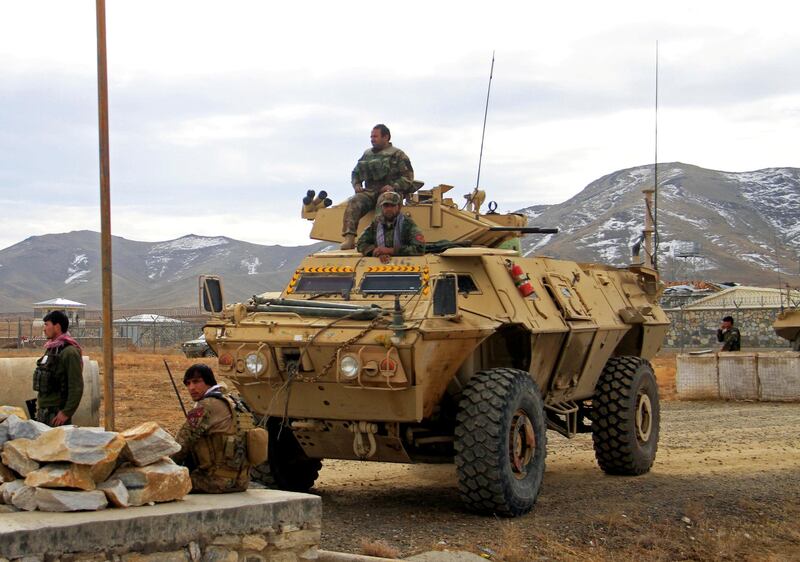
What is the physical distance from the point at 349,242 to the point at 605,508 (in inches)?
138

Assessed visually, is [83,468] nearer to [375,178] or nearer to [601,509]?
[601,509]

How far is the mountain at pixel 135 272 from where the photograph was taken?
5920 inches

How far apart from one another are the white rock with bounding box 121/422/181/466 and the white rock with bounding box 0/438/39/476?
0.45 m

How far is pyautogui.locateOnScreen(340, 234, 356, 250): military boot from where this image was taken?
1116 cm

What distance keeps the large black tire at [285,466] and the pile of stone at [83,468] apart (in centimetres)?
365

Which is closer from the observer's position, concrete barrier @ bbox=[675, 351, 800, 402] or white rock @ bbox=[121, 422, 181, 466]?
white rock @ bbox=[121, 422, 181, 466]

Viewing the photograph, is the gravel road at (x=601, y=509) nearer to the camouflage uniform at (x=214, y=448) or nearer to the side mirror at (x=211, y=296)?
the camouflage uniform at (x=214, y=448)

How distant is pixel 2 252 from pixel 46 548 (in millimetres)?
199443

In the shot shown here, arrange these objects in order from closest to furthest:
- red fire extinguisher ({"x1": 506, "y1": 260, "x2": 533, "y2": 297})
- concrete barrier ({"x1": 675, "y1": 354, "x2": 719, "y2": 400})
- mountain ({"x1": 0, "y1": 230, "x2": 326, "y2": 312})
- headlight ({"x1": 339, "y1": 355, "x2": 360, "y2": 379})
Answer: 1. headlight ({"x1": 339, "y1": 355, "x2": 360, "y2": 379})
2. red fire extinguisher ({"x1": 506, "y1": 260, "x2": 533, "y2": 297})
3. concrete barrier ({"x1": 675, "y1": 354, "x2": 719, "y2": 400})
4. mountain ({"x1": 0, "y1": 230, "x2": 326, "y2": 312})

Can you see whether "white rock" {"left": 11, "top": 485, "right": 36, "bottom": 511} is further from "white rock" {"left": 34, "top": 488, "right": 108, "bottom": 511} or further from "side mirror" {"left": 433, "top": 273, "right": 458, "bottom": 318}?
"side mirror" {"left": 433, "top": 273, "right": 458, "bottom": 318}

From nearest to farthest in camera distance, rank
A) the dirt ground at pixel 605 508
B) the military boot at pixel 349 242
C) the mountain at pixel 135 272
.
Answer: the dirt ground at pixel 605 508
the military boot at pixel 349 242
the mountain at pixel 135 272

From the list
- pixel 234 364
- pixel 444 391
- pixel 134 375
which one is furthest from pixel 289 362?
pixel 134 375

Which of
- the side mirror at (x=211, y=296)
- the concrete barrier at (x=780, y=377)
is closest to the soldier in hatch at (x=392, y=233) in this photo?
the side mirror at (x=211, y=296)

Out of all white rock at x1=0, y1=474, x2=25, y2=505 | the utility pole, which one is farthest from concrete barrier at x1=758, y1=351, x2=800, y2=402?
white rock at x1=0, y1=474, x2=25, y2=505
